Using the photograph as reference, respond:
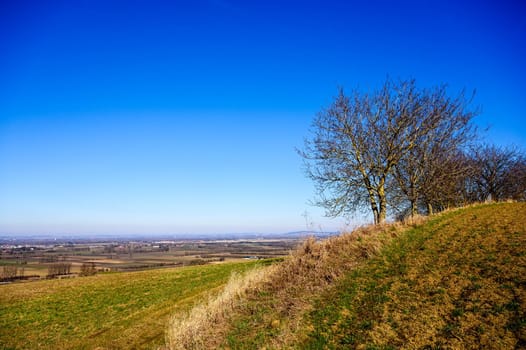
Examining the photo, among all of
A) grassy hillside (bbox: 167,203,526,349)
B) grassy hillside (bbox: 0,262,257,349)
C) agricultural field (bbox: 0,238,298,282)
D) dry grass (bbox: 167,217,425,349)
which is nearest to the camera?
grassy hillside (bbox: 167,203,526,349)

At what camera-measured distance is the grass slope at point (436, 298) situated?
598 centimetres

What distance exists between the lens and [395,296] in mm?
7961

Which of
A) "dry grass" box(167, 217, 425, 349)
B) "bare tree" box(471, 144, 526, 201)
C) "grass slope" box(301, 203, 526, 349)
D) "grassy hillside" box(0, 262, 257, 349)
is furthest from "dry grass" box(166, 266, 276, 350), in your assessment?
"bare tree" box(471, 144, 526, 201)

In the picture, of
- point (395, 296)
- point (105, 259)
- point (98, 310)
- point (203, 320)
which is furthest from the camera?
point (105, 259)

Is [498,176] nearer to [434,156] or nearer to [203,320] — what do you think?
[434,156]

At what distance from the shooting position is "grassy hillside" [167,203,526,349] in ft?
20.4

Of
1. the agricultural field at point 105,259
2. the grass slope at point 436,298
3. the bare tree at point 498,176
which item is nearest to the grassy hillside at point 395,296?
the grass slope at point 436,298

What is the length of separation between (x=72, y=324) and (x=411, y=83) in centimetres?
2493

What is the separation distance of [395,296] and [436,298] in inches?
37.3

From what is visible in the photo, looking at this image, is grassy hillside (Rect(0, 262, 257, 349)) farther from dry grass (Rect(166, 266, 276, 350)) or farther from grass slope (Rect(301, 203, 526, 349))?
grass slope (Rect(301, 203, 526, 349))

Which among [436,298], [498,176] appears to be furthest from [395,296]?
[498,176]

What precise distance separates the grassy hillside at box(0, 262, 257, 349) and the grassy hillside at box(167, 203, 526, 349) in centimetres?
421

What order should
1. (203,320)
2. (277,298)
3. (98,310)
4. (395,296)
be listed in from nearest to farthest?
(395,296)
(203,320)
(277,298)
(98,310)

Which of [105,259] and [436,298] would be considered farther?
[105,259]
